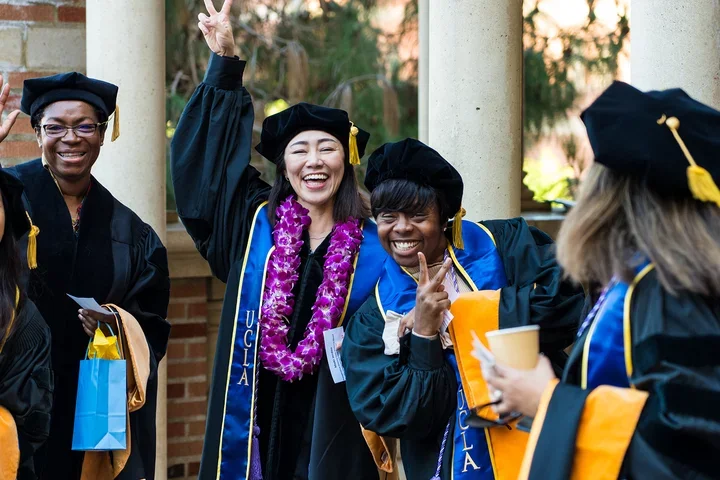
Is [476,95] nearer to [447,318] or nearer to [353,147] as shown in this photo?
[353,147]

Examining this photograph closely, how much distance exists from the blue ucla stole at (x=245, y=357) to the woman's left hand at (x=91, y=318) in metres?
0.50

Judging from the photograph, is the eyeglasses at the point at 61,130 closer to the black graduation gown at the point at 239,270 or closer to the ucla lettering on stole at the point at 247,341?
the black graduation gown at the point at 239,270

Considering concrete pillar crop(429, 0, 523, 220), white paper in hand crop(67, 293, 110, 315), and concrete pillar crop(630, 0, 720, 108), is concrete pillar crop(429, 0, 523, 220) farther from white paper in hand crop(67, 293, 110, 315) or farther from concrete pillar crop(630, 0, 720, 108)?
white paper in hand crop(67, 293, 110, 315)

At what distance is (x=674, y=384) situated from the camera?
2496mm

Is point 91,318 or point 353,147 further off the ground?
point 353,147

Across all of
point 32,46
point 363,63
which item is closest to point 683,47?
point 32,46

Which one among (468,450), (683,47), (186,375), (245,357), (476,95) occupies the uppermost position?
(683,47)

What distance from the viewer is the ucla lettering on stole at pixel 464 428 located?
12.4 feet

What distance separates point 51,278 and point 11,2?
7.19 ft

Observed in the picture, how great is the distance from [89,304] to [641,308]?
90.3 inches

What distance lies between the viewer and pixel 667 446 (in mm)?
2510

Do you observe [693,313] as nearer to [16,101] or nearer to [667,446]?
[667,446]

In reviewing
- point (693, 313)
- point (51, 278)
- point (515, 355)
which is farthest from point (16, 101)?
point (693, 313)

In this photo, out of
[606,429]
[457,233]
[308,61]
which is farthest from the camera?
[308,61]
